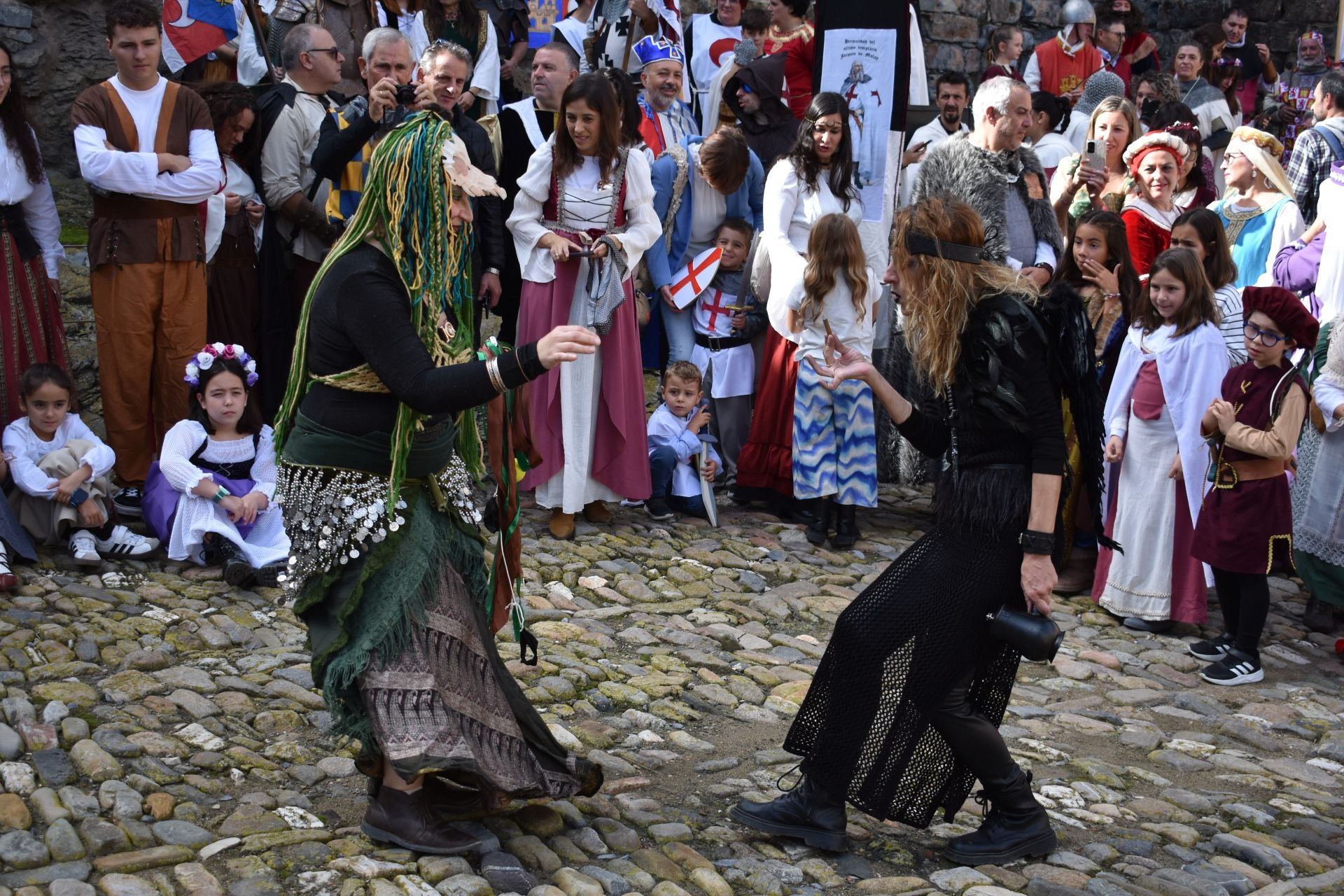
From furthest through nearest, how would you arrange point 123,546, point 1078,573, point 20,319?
1. point 1078,573
2. point 20,319
3. point 123,546

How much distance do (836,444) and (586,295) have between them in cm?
154

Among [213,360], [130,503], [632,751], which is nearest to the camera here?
[632,751]

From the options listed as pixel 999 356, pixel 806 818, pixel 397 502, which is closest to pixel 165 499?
pixel 397 502

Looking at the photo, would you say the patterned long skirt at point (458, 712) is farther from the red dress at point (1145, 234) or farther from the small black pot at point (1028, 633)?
the red dress at point (1145, 234)

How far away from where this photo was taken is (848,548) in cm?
750

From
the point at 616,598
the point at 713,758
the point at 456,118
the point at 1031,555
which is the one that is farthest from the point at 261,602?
the point at 1031,555

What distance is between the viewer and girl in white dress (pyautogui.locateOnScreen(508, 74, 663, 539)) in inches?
285

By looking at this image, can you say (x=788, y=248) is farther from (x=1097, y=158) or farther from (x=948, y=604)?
(x=948, y=604)

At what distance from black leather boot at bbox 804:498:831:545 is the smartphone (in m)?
2.65

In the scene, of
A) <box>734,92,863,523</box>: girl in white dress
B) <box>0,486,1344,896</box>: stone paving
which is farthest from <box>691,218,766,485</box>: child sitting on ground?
<box>0,486,1344,896</box>: stone paving

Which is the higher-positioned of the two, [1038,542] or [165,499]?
[1038,542]

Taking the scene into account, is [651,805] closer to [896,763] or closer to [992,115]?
[896,763]

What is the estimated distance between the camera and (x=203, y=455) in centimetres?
647

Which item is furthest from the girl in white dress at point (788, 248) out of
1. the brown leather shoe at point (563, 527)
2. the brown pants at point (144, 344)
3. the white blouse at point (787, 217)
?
the brown pants at point (144, 344)
